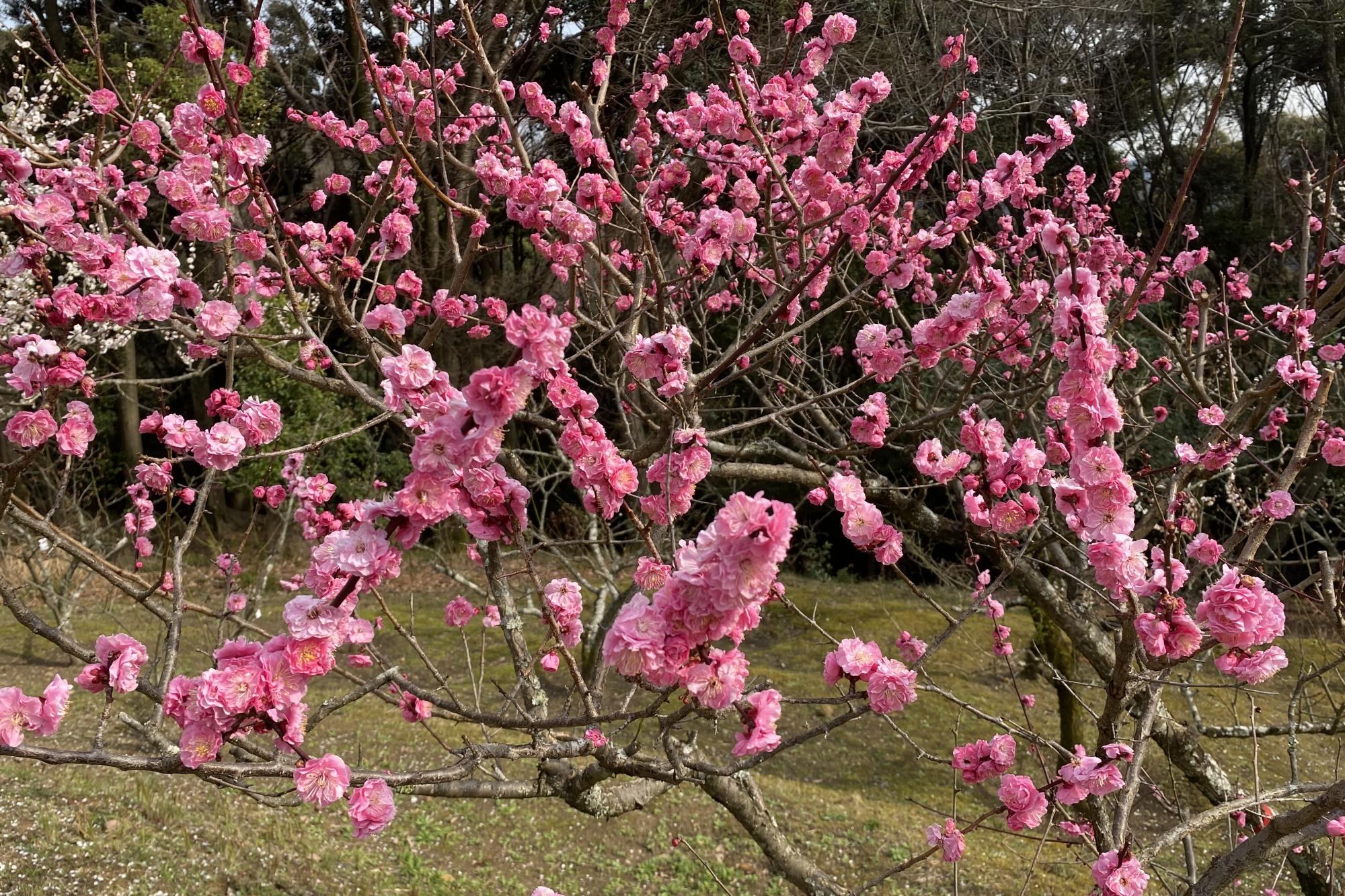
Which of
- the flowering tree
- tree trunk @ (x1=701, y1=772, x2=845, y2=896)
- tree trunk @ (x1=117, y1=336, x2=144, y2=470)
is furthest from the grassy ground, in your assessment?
tree trunk @ (x1=117, y1=336, x2=144, y2=470)

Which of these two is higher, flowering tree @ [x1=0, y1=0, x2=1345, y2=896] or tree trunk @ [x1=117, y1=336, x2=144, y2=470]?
flowering tree @ [x1=0, y1=0, x2=1345, y2=896]

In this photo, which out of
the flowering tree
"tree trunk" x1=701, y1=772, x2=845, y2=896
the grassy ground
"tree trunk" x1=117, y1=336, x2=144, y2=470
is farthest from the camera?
"tree trunk" x1=117, y1=336, x2=144, y2=470

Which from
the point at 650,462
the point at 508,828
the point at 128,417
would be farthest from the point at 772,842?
the point at 128,417

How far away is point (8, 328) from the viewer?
5.90 metres

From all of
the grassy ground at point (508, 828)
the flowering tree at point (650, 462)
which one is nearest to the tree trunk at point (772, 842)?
the flowering tree at point (650, 462)

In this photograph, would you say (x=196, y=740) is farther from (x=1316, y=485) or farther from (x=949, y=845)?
(x=1316, y=485)

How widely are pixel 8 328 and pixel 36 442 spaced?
5.51 meters

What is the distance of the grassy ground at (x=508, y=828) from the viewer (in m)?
3.57

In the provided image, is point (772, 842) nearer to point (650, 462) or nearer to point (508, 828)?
point (650, 462)

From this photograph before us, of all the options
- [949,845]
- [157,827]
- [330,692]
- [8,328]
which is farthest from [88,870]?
[8,328]

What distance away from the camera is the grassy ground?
3.57m

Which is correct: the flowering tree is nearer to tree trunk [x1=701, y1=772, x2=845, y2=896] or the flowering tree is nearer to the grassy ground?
tree trunk [x1=701, y1=772, x2=845, y2=896]

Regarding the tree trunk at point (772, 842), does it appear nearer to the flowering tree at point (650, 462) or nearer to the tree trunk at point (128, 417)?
the flowering tree at point (650, 462)

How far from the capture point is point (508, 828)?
180 inches
